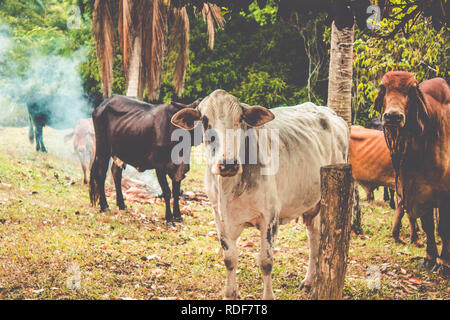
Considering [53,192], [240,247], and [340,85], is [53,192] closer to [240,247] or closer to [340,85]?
[240,247]

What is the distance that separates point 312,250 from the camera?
4.74 metres

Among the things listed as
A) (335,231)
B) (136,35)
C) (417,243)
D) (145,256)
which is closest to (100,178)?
(145,256)

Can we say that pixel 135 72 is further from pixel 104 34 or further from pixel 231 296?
pixel 231 296

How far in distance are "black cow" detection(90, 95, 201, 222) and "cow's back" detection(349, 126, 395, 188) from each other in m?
3.01

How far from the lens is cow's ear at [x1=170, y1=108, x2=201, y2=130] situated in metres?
3.78

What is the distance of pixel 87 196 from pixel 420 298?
673cm

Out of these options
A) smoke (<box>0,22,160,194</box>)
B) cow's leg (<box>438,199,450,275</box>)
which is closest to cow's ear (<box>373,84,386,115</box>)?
cow's leg (<box>438,199,450,275</box>)

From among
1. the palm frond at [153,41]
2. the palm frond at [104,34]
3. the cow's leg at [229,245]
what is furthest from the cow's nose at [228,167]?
the palm frond at [104,34]

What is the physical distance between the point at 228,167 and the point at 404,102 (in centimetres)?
270

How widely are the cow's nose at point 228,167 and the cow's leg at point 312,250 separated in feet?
5.88

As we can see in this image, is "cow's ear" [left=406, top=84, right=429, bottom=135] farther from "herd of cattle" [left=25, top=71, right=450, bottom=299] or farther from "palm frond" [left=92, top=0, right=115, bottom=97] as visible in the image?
"palm frond" [left=92, top=0, right=115, bottom=97]

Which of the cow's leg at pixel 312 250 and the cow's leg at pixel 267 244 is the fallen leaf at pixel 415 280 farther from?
the cow's leg at pixel 267 244

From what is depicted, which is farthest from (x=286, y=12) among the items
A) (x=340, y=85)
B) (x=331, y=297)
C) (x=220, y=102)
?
(x=340, y=85)

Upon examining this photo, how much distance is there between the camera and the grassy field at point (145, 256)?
14.9ft
